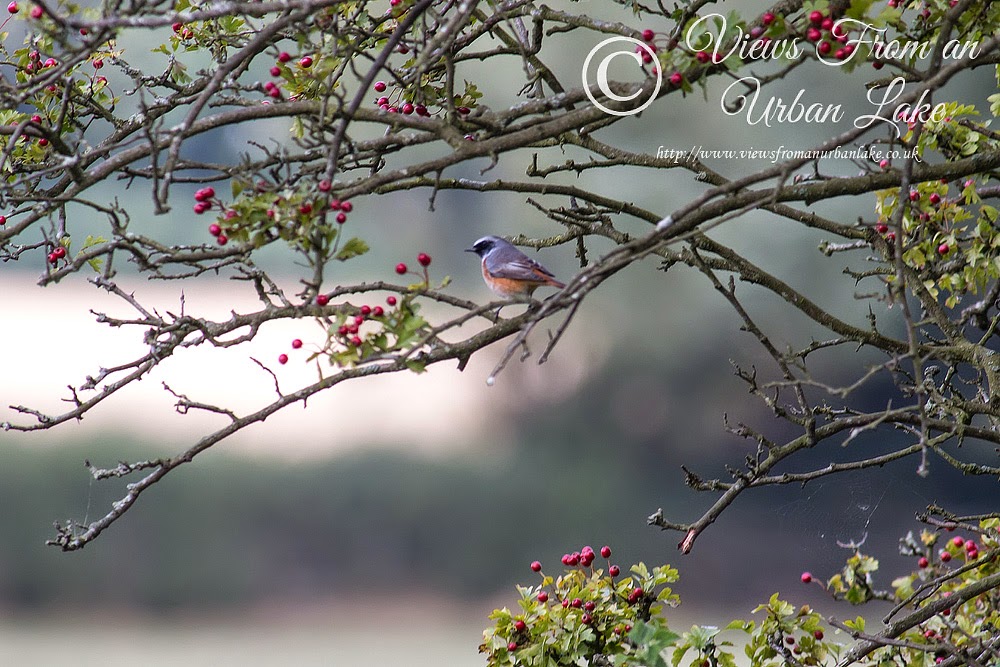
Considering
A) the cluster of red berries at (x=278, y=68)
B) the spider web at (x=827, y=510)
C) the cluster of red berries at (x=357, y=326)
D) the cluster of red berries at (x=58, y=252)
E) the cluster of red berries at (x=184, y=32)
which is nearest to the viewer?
the cluster of red berries at (x=357, y=326)

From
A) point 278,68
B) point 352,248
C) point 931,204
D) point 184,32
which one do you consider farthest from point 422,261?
point 931,204

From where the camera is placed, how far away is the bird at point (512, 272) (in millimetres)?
2439

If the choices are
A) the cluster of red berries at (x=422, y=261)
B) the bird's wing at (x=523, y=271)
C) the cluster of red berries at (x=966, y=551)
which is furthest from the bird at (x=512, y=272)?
the cluster of red berries at (x=966, y=551)

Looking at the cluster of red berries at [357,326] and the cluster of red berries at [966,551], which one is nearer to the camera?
the cluster of red berries at [357,326]

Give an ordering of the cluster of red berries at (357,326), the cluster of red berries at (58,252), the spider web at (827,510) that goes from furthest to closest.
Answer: the spider web at (827,510) → the cluster of red berries at (58,252) → the cluster of red berries at (357,326)

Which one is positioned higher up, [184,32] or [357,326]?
[184,32]

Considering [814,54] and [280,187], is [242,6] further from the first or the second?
[814,54]

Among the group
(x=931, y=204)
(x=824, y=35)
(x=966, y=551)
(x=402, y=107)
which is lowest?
(x=966, y=551)

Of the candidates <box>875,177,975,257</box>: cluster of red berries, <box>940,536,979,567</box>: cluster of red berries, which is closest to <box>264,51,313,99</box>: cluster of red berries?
<box>875,177,975,257</box>: cluster of red berries

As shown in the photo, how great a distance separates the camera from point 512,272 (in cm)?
246

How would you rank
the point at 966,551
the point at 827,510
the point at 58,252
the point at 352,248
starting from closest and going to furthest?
1. the point at 352,248
2. the point at 58,252
3. the point at 966,551
4. the point at 827,510

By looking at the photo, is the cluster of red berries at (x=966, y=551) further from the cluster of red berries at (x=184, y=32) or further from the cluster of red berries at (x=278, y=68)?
the cluster of red berries at (x=184, y=32)

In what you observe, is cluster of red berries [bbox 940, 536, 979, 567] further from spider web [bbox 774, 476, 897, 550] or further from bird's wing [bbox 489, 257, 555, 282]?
bird's wing [bbox 489, 257, 555, 282]

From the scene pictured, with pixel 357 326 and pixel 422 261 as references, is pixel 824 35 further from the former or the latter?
pixel 357 326
